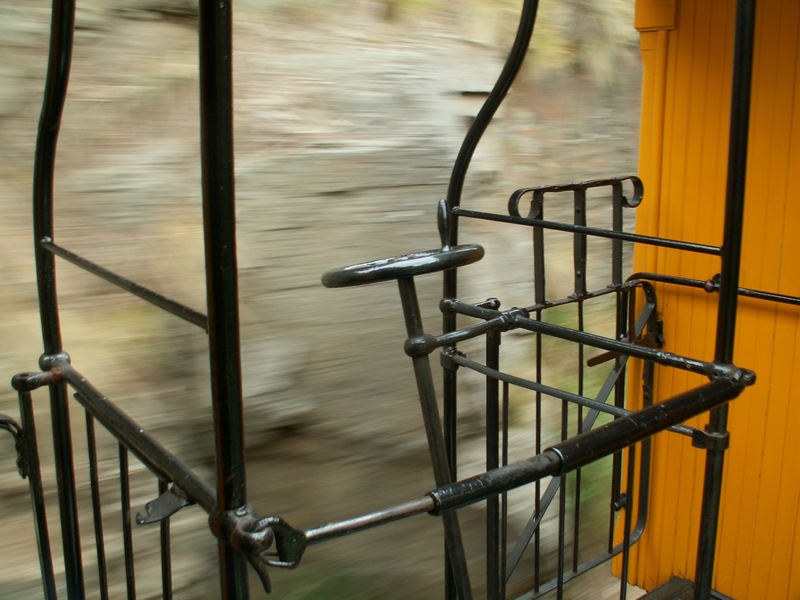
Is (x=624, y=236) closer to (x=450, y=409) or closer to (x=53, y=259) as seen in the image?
(x=450, y=409)

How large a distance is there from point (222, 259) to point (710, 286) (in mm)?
1257

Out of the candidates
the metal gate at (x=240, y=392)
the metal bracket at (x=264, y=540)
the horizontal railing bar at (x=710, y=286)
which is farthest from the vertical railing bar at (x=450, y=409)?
the metal bracket at (x=264, y=540)

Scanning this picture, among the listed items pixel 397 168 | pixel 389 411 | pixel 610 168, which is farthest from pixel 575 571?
pixel 610 168

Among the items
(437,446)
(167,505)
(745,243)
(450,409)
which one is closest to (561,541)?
(450,409)

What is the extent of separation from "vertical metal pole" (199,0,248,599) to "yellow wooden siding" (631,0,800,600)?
1.28 metres

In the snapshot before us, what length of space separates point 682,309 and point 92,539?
4.41 ft

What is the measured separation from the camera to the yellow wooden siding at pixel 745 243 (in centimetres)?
147

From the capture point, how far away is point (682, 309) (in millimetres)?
1700

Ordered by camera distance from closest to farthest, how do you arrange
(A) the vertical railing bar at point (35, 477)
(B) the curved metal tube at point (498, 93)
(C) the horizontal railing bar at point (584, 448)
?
1. (C) the horizontal railing bar at point (584, 448)
2. (A) the vertical railing bar at point (35, 477)
3. (B) the curved metal tube at point (498, 93)

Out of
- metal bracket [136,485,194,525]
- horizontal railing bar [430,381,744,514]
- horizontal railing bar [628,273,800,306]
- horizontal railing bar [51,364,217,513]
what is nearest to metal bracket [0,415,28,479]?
horizontal railing bar [51,364,217,513]

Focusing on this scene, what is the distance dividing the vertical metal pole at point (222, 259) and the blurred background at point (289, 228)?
Answer: 36.8 inches

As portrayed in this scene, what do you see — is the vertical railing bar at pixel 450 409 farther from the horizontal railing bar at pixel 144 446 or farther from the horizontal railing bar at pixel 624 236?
the horizontal railing bar at pixel 144 446

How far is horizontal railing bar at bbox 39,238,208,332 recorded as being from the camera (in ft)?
2.34

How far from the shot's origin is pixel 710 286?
1544 millimetres
